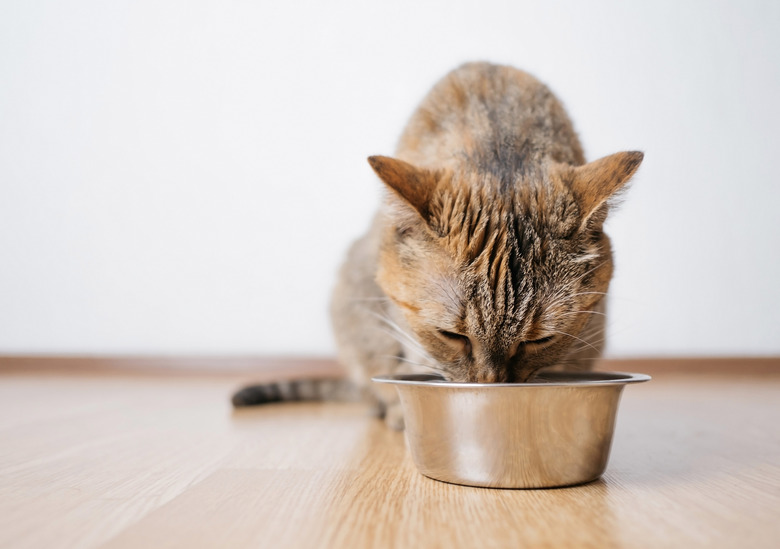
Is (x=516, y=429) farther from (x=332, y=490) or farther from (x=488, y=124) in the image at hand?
(x=488, y=124)

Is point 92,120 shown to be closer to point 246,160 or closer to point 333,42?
point 246,160

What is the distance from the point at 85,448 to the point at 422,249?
1036mm

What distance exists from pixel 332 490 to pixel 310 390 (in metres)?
1.38

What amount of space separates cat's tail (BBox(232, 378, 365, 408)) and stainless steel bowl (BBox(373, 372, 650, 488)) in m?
1.29

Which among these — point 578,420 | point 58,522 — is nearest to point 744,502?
point 578,420

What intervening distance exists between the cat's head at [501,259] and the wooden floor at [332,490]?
288mm

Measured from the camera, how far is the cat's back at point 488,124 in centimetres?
163

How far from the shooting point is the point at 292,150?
140 inches

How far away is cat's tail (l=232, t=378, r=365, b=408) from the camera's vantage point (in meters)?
2.54

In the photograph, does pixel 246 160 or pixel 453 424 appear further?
pixel 246 160

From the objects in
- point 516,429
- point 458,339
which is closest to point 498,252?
point 458,339

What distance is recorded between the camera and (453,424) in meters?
1.23

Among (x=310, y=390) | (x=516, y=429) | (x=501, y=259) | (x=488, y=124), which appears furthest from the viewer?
(x=310, y=390)

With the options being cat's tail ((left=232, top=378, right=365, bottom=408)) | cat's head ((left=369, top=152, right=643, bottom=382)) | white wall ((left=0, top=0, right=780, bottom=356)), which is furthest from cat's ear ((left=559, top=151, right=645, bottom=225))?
white wall ((left=0, top=0, right=780, bottom=356))
